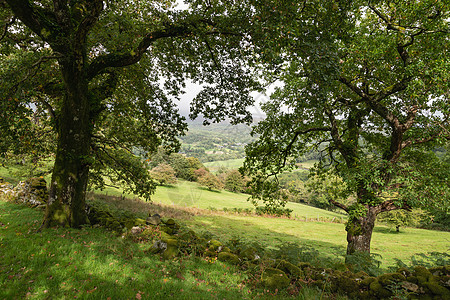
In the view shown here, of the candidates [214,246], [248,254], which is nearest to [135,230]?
[214,246]

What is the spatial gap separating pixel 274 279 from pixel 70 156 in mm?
8383

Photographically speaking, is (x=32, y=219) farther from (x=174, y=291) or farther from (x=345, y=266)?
(x=345, y=266)

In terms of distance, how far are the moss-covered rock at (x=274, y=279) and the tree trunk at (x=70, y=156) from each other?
24.5ft

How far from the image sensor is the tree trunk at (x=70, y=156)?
7230mm

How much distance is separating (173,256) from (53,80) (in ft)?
30.3

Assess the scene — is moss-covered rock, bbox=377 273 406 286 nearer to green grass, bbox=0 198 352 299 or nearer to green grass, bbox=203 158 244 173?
green grass, bbox=0 198 352 299

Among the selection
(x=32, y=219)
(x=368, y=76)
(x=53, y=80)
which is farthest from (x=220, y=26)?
(x=32, y=219)

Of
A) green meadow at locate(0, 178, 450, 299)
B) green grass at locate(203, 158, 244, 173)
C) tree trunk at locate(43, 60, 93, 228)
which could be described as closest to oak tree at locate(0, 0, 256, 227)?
tree trunk at locate(43, 60, 93, 228)

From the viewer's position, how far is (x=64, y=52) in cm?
690

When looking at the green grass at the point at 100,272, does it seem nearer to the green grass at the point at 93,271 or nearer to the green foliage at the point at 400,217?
the green grass at the point at 93,271

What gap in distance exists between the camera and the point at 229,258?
7.16 metres

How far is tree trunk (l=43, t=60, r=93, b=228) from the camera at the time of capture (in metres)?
7.23

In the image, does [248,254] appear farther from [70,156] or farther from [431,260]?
[70,156]

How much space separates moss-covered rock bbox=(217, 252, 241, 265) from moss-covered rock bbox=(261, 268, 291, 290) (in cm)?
139
